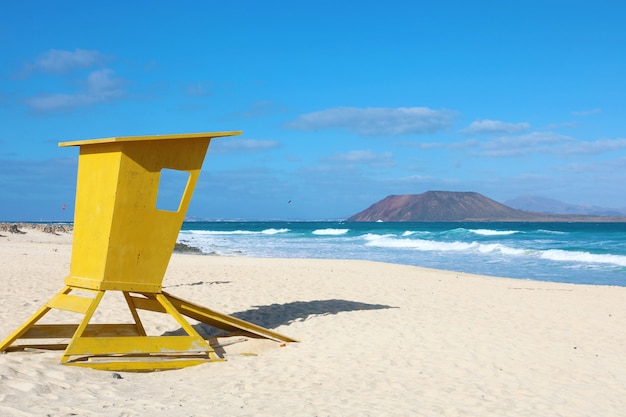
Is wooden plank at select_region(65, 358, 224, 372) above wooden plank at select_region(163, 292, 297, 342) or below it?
below

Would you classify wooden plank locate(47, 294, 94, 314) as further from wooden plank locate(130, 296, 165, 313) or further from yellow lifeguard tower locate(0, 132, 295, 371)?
wooden plank locate(130, 296, 165, 313)

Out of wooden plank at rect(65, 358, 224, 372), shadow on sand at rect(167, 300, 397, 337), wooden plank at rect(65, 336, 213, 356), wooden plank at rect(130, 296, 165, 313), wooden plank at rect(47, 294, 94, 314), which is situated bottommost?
wooden plank at rect(65, 358, 224, 372)

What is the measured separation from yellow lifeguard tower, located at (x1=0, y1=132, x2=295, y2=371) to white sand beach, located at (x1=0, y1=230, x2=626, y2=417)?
1.04 ft

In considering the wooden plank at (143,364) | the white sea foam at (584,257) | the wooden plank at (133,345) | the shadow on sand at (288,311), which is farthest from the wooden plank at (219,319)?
the white sea foam at (584,257)

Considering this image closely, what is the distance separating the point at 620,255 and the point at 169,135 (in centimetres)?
3320

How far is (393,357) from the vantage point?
756 cm

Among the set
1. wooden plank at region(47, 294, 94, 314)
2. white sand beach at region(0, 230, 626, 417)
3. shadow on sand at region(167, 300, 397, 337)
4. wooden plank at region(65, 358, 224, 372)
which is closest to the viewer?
white sand beach at region(0, 230, 626, 417)

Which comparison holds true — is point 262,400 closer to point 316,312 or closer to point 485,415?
point 485,415

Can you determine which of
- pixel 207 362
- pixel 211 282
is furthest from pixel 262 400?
pixel 211 282

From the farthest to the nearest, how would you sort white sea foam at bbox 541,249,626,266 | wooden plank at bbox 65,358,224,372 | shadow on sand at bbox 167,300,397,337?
white sea foam at bbox 541,249,626,266 → shadow on sand at bbox 167,300,397,337 → wooden plank at bbox 65,358,224,372

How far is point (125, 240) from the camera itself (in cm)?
→ 686

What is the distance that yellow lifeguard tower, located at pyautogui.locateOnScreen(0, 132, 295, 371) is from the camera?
6695 millimetres

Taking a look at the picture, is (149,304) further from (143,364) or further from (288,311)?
(288,311)

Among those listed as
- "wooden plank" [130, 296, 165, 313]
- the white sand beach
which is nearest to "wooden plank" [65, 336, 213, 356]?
the white sand beach
